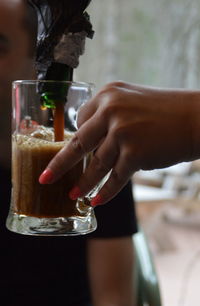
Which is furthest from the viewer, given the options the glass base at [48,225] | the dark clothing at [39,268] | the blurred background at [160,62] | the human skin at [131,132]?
the blurred background at [160,62]

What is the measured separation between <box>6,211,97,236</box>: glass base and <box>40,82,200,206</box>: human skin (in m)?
0.08

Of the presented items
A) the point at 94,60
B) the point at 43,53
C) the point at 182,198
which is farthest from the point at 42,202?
the point at 94,60

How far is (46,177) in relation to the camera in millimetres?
646

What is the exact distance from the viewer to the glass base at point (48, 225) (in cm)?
71

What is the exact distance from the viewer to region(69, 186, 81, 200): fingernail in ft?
2.22

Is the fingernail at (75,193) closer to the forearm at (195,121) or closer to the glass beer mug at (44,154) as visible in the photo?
the glass beer mug at (44,154)

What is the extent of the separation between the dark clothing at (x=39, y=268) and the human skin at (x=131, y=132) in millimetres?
539

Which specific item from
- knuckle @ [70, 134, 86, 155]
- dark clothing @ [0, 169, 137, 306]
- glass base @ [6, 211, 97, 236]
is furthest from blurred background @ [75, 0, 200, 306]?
knuckle @ [70, 134, 86, 155]

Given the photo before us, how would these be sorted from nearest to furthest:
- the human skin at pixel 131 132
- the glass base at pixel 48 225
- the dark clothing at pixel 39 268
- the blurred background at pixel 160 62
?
the human skin at pixel 131 132 < the glass base at pixel 48 225 < the dark clothing at pixel 39 268 < the blurred background at pixel 160 62

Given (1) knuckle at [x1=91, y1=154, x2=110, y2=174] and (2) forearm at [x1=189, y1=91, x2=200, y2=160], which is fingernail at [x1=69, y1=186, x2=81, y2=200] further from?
(2) forearm at [x1=189, y1=91, x2=200, y2=160]

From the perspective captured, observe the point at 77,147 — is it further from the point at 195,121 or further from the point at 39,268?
the point at 39,268

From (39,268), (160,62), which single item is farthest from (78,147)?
(160,62)

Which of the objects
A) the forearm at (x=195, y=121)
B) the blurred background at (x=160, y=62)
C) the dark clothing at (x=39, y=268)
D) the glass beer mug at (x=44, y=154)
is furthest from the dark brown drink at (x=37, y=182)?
the blurred background at (x=160, y=62)

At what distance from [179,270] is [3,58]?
2.72 metres
